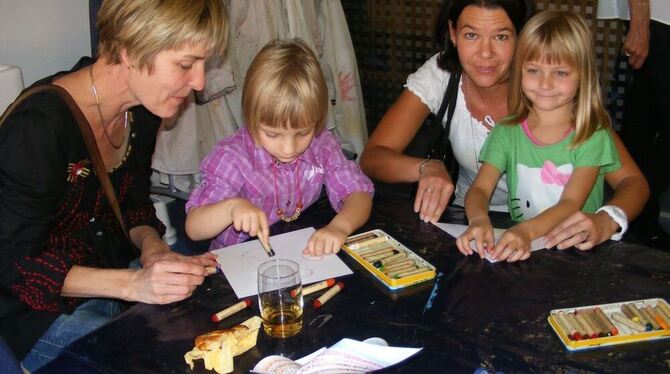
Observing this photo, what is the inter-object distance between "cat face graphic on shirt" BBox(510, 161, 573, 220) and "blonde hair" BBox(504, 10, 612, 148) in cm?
9

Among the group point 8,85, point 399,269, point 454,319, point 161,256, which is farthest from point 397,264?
point 8,85

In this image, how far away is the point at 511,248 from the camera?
5.40 feet

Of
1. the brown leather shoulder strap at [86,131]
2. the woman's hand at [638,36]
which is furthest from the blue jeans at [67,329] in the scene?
the woman's hand at [638,36]

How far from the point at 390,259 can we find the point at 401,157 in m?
0.68

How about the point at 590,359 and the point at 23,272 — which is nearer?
the point at 590,359

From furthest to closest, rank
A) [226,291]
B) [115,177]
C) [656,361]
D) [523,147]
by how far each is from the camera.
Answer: [523,147] < [115,177] < [226,291] < [656,361]

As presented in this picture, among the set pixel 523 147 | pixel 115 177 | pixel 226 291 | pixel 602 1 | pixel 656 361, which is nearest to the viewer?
pixel 656 361

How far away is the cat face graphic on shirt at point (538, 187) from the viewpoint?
201 cm

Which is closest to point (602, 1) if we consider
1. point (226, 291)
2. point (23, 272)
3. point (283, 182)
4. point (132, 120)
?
point (283, 182)

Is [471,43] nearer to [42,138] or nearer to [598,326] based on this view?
[598,326]

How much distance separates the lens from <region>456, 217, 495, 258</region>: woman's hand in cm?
167

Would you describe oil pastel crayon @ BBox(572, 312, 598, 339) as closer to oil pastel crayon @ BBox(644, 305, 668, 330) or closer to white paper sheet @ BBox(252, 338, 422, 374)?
oil pastel crayon @ BBox(644, 305, 668, 330)

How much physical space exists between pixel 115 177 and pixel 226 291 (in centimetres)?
57

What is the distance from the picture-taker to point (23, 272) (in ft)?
5.19
